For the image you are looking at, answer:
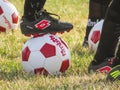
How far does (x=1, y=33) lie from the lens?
A: 8.34 m

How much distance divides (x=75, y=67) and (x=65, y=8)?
6706 mm

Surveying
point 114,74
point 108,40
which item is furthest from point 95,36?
point 114,74

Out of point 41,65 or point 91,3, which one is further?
point 91,3

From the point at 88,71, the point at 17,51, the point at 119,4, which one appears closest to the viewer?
the point at 119,4

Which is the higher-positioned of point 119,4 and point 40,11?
point 119,4

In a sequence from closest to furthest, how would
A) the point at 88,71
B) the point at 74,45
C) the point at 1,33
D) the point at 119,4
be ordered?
the point at 119,4 < the point at 88,71 < the point at 74,45 < the point at 1,33

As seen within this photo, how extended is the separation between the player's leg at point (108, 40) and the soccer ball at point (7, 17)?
118 inches

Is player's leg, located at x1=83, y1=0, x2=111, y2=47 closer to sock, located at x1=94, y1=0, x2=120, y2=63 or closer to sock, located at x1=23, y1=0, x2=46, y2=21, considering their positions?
sock, located at x1=23, y1=0, x2=46, y2=21

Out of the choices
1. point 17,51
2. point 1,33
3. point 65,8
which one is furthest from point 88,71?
point 65,8

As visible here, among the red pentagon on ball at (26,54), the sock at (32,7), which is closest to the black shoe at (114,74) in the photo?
the red pentagon on ball at (26,54)

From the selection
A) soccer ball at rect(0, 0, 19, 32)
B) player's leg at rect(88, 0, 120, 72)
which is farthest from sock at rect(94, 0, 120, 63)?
soccer ball at rect(0, 0, 19, 32)

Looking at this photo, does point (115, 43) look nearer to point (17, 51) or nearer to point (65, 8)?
point (17, 51)

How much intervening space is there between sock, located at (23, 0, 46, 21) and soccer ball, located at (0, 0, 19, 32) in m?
2.36

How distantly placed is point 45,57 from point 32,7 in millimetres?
750
